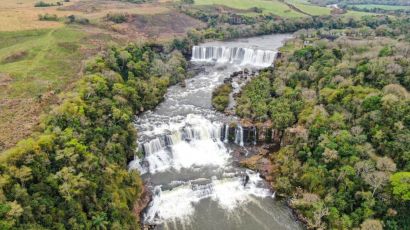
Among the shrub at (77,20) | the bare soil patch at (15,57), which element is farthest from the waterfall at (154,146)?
the shrub at (77,20)

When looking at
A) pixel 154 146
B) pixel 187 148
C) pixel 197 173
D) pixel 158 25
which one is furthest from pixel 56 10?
pixel 197 173

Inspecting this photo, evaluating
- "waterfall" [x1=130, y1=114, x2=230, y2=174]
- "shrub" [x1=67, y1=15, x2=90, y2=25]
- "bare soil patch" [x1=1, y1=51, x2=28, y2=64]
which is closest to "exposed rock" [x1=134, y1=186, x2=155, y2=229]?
"waterfall" [x1=130, y1=114, x2=230, y2=174]

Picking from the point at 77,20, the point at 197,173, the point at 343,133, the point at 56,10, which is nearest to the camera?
the point at 343,133

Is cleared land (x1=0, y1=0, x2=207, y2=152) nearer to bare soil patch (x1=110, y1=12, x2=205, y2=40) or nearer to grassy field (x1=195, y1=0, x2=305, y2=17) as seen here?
bare soil patch (x1=110, y1=12, x2=205, y2=40)

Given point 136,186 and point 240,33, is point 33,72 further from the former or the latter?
point 240,33

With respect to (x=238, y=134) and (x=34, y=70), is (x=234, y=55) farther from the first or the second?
(x=34, y=70)

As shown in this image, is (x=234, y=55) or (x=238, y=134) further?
(x=234, y=55)
